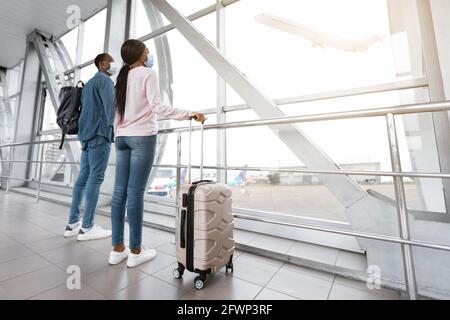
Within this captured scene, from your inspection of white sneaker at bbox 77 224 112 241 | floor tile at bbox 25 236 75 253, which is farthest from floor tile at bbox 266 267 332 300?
floor tile at bbox 25 236 75 253

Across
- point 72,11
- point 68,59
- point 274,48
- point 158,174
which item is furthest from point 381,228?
point 68,59

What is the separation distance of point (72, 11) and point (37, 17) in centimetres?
85

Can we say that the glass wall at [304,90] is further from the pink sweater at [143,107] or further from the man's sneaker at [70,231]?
the man's sneaker at [70,231]

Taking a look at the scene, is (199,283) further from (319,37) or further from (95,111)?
(319,37)

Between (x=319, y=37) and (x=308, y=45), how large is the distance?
0.11 metres

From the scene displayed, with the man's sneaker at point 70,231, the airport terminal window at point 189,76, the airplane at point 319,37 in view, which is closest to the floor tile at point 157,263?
the man's sneaker at point 70,231

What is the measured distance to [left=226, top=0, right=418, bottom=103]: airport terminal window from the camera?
1.58 m

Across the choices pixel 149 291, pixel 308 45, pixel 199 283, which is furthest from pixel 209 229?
pixel 308 45

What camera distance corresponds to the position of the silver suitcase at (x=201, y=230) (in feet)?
3.14

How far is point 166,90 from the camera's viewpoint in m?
3.03

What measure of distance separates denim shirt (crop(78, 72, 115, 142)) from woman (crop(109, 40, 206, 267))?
39 cm

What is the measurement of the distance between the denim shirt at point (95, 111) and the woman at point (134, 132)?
385 mm

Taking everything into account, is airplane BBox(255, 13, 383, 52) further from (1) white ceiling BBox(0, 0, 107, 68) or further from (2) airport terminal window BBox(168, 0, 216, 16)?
(1) white ceiling BBox(0, 0, 107, 68)
